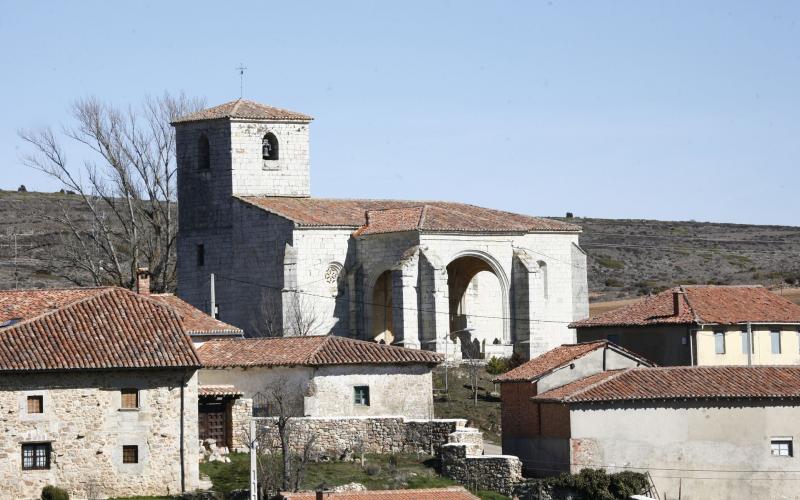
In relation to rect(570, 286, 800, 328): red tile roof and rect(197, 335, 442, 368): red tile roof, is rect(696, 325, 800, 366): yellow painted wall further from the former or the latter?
rect(197, 335, 442, 368): red tile roof

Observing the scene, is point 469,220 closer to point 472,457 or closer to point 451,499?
point 472,457

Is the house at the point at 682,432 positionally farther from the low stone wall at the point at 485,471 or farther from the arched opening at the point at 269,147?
the arched opening at the point at 269,147

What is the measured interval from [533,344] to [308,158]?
11110mm

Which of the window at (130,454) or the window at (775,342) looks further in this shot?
the window at (775,342)

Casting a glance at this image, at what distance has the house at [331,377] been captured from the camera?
47.6m

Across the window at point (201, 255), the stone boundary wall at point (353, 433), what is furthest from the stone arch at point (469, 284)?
the stone boundary wall at point (353, 433)

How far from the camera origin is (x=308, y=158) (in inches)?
2721

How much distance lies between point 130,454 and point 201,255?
26775 millimetres

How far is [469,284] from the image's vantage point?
68625mm

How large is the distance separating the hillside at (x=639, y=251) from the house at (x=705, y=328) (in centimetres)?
3608

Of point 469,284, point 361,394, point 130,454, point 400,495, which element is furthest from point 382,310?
point 400,495

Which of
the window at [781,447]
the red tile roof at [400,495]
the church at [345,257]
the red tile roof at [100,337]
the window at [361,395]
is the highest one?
the church at [345,257]

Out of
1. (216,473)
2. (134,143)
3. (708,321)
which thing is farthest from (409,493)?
(134,143)

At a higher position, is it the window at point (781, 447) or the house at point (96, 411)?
the house at point (96, 411)
